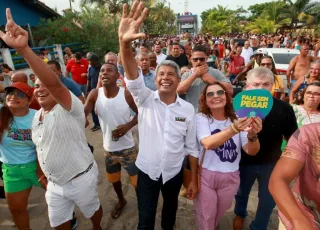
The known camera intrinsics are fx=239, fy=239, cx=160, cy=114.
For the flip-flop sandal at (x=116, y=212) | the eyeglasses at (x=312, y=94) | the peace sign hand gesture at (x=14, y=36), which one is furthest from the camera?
the flip-flop sandal at (x=116, y=212)

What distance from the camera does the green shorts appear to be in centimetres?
228

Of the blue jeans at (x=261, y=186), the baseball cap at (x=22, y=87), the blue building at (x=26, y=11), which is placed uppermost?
the blue building at (x=26, y=11)

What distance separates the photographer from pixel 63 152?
197 cm

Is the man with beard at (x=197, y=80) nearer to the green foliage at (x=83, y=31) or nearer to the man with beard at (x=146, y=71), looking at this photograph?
the man with beard at (x=146, y=71)

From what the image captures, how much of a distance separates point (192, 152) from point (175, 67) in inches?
30.1

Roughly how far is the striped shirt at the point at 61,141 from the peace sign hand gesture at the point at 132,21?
2.10 feet

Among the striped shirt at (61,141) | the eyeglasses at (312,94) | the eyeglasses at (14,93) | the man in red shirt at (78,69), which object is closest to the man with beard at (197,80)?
the eyeglasses at (312,94)

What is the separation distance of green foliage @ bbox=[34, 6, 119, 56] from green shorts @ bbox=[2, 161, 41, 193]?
38.4 ft

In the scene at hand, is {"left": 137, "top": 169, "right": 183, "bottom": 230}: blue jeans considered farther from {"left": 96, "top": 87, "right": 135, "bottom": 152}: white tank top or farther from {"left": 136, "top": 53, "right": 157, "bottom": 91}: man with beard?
{"left": 136, "top": 53, "right": 157, "bottom": 91}: man with beard

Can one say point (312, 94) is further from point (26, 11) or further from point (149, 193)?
point (26, 11)

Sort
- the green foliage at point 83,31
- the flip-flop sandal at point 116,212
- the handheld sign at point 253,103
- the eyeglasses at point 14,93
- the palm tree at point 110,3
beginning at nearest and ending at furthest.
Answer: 1. the handheld sign at point 253,103
2. the eyeglasses at point 14,93
3. the flip-flop sandal at point 116,212
4. the green foliage at point 83,31
5. the palm tree at point 110,3

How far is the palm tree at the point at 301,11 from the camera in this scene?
84.9 ft

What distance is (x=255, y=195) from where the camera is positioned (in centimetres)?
329

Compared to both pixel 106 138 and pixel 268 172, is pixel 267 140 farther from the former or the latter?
pixel 106 138
